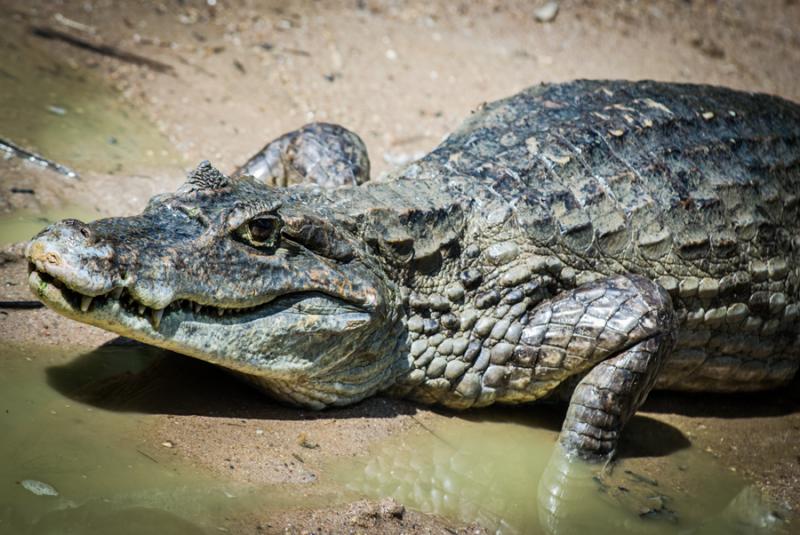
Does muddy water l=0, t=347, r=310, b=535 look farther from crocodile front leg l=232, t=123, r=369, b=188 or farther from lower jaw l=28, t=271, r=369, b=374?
crocodile front leg l=232, t=123, r=369, b=188

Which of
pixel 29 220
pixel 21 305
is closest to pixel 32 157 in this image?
pixel 29 220

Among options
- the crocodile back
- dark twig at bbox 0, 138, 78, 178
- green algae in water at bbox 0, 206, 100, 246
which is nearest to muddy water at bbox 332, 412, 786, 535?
the crocodile back

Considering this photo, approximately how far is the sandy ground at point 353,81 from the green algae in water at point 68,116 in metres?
0.09

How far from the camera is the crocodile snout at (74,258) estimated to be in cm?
337

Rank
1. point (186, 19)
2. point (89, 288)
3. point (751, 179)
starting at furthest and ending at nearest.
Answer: point (186, 19) → point (751, 179) → point (89, 288)

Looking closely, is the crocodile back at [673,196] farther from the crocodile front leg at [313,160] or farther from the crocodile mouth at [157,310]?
the crocodile mouth at [157,310]

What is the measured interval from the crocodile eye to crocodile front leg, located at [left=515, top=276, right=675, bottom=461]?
1.40 meters

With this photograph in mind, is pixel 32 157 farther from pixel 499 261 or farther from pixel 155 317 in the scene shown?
pixel 499 261

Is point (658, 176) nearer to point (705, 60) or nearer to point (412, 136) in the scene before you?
point (412, 136)

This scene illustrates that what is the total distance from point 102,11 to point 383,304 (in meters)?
4.98

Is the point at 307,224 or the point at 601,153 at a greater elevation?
the point at 601,153

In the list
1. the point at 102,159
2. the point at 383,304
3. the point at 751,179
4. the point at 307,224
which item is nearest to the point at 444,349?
the point at 383,304

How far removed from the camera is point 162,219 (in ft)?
12.6

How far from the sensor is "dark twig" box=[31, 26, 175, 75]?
7.24m
